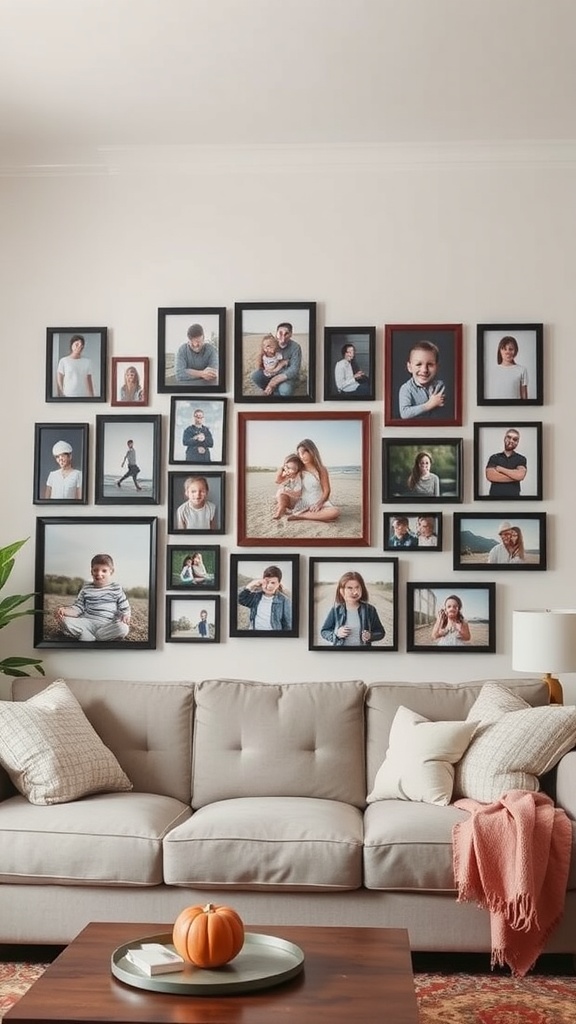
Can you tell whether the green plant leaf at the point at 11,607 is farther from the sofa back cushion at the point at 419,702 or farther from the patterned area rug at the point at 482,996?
the sofa back cushion at the point at 419,702

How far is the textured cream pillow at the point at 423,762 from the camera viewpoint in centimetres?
372

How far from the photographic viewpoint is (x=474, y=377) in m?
4.61

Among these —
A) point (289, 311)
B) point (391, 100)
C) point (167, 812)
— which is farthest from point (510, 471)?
point (167, 812)

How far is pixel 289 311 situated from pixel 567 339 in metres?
1.16

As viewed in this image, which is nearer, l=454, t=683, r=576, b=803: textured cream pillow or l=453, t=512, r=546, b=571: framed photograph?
l=454, t=683, r=576, b=803: textured cream pillow

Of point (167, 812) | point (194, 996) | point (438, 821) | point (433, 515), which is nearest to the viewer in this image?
point (194, 996)

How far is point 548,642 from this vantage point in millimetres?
3971

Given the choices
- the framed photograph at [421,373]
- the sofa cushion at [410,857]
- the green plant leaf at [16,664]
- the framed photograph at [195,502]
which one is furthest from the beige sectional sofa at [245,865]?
the framed photograph at [421,373]

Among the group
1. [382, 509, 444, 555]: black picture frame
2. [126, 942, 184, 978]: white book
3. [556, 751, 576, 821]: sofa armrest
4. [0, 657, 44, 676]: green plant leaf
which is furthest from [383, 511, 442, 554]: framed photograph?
[126, 942, 184, 978]: white book

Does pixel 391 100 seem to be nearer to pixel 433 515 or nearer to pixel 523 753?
pixel 433 515

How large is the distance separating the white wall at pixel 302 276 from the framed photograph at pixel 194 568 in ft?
0.17

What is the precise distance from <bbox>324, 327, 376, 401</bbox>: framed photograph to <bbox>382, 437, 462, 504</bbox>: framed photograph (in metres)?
0.25

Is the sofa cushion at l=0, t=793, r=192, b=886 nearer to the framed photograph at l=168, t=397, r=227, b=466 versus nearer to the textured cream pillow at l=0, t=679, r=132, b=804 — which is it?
the textured cream pillow at l=0, t=679, r=132, b=804

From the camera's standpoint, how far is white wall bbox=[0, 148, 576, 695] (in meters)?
4.57
